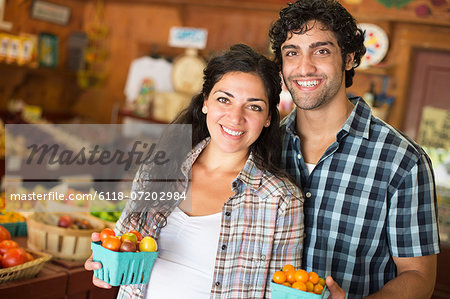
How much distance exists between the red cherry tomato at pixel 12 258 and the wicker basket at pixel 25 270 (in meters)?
0.03

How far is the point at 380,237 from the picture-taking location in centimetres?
182

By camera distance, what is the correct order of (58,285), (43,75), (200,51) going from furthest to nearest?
1. (43,75)
2. (200,51)
3. (58,285)

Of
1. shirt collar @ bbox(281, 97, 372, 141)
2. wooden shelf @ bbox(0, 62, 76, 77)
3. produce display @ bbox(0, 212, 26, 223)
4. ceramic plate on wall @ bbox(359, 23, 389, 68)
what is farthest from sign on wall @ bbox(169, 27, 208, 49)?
shirt collar @ bbox(281, 97, 372, 141)

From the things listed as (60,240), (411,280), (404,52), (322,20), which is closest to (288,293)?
(411,280)

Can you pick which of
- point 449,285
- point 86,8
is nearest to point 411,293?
point 449,285

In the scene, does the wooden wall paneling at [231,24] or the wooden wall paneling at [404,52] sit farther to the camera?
the wooden wall paneling at [231,24]

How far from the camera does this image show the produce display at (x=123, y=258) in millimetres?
1510

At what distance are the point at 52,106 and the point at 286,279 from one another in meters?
5.73

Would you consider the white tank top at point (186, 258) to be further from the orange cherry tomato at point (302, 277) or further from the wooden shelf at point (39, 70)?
the wooden shelf at point (39, 70)

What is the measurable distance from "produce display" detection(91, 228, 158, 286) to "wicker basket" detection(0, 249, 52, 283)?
0.60 metres

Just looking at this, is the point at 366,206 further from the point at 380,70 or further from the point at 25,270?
the point at 380,70

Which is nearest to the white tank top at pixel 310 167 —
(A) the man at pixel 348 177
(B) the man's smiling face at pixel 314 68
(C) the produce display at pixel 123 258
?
(A) the man at pixel 348 177

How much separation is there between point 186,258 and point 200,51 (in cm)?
417

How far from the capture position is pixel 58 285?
220cm
